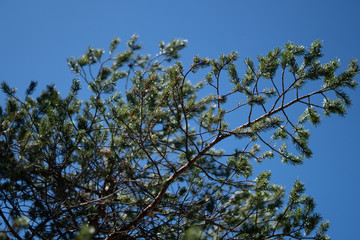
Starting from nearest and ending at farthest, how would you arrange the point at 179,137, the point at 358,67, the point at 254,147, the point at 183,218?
the point at 358,67 < the point at 183,218 < the point at 254,147 < the point at 179,137

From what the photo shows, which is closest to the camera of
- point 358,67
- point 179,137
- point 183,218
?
point 358,67

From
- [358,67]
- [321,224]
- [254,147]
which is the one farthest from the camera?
[254,147]

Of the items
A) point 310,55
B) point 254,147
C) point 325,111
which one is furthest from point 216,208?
point 310,55

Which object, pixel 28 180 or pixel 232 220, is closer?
pixel 28 180

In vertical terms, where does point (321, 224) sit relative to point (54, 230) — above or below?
below

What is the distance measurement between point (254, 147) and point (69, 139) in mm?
2520

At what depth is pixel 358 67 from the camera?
10.3 ft

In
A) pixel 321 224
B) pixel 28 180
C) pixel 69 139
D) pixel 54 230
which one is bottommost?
pixel 321 224

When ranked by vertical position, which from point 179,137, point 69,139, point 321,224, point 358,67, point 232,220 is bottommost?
point 321,224

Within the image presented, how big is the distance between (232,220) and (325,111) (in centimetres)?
191

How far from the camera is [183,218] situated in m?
4.05

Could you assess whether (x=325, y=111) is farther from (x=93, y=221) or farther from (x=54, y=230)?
(x=54, y=230)

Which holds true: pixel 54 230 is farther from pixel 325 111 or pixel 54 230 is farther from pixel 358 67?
pixel 358 67

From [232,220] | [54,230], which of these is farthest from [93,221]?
[232,220]
